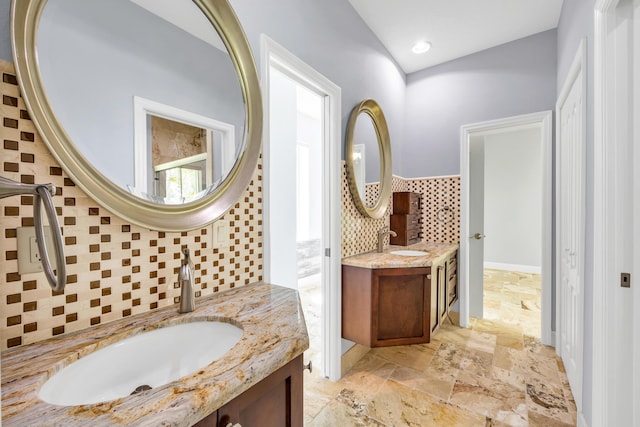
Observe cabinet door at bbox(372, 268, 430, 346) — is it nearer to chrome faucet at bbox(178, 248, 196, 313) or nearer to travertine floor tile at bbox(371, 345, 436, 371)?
travertine floor tile at bbox(371, 345, 436, 371)

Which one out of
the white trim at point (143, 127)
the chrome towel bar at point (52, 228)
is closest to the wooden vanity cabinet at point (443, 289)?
the white trim at point (143, 127)

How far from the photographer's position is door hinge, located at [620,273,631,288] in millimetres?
1107

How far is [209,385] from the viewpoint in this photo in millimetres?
540

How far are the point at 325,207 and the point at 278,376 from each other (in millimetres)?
1339

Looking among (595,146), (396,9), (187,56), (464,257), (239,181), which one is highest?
(396,9)

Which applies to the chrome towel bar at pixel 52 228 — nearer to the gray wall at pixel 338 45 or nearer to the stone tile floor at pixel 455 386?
the gray wall at pixel 338 45

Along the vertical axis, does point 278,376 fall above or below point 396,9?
below

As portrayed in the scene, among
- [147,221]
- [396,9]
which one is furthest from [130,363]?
[396,9]

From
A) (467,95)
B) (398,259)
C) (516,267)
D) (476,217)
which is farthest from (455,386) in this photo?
(516,267)

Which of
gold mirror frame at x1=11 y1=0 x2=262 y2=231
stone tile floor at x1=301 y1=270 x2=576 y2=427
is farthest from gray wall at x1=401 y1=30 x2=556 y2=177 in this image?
gold mirror frame at x1=11 y1=0 x2=262 y2=231

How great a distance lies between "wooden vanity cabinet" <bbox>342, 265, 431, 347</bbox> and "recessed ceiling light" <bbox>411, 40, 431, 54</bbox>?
220 centimetres

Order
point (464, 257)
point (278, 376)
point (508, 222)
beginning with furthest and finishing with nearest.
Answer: point (508, 222), point (464, 257), point (278, 376)

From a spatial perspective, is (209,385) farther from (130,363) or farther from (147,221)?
(147,221)

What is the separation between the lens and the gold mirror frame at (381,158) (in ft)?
6.92
